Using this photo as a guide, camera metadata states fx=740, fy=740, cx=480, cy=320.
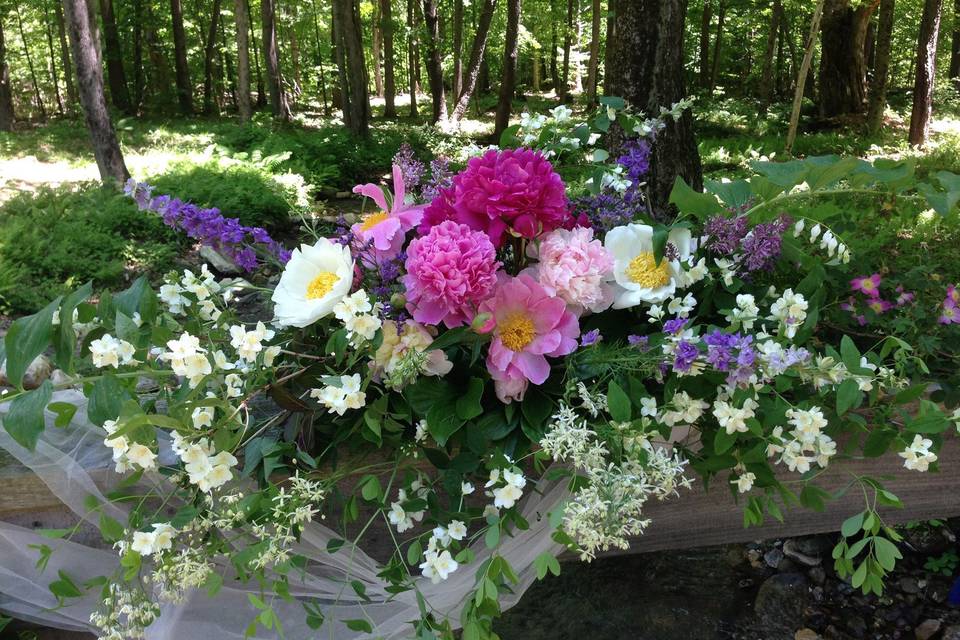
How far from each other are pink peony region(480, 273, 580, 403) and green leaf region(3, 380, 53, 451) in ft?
2.28

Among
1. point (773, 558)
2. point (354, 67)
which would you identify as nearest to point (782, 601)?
point (773, 558)

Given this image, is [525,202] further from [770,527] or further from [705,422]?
[770,527]

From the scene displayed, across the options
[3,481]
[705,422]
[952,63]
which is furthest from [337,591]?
[952,63]

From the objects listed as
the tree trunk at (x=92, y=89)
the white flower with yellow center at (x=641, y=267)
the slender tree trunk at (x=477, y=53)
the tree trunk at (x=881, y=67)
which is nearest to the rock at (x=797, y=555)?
the white flower with yellow center at (x=641, y=267)

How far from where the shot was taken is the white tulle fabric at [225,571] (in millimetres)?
1532

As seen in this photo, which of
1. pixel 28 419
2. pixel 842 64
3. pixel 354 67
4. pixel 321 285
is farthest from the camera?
pixel 842 64

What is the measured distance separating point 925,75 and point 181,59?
16326 mm

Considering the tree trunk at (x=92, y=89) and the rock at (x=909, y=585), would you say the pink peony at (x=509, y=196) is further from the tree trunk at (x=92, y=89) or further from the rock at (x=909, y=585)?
the tree trunk at (x=92, y=89)

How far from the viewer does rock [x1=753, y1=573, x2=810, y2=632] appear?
2441mm

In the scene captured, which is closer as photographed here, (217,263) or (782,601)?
(782,601)

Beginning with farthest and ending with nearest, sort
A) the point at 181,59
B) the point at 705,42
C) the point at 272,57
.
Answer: the point at 181,59
the point at 705,42
the point at 272,57

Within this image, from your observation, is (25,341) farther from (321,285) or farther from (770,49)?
(770,49)

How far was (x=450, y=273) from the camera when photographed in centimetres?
123

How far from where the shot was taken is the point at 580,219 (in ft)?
4.87
